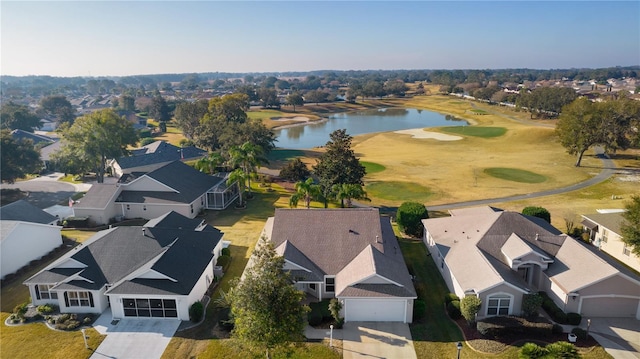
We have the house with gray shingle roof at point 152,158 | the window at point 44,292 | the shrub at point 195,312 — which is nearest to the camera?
the shrub at point 195,312

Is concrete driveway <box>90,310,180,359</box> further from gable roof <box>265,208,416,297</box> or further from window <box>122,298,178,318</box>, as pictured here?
gable roof <box>265,208,416,297</box>

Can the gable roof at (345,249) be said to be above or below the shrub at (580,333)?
above

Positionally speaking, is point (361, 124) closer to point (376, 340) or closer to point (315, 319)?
point (315, 319)

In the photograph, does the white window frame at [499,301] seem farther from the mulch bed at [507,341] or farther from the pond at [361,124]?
the pond at [361,124]

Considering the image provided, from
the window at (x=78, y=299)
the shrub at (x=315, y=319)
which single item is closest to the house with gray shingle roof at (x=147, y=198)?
the window at (x=78, y=299)

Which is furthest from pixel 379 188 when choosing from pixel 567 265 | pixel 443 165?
pixel 567 265

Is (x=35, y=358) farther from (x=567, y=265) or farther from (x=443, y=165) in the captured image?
(x=443, y=165)

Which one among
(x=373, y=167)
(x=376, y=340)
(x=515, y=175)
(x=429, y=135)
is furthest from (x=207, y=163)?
(x=429, y=135)
